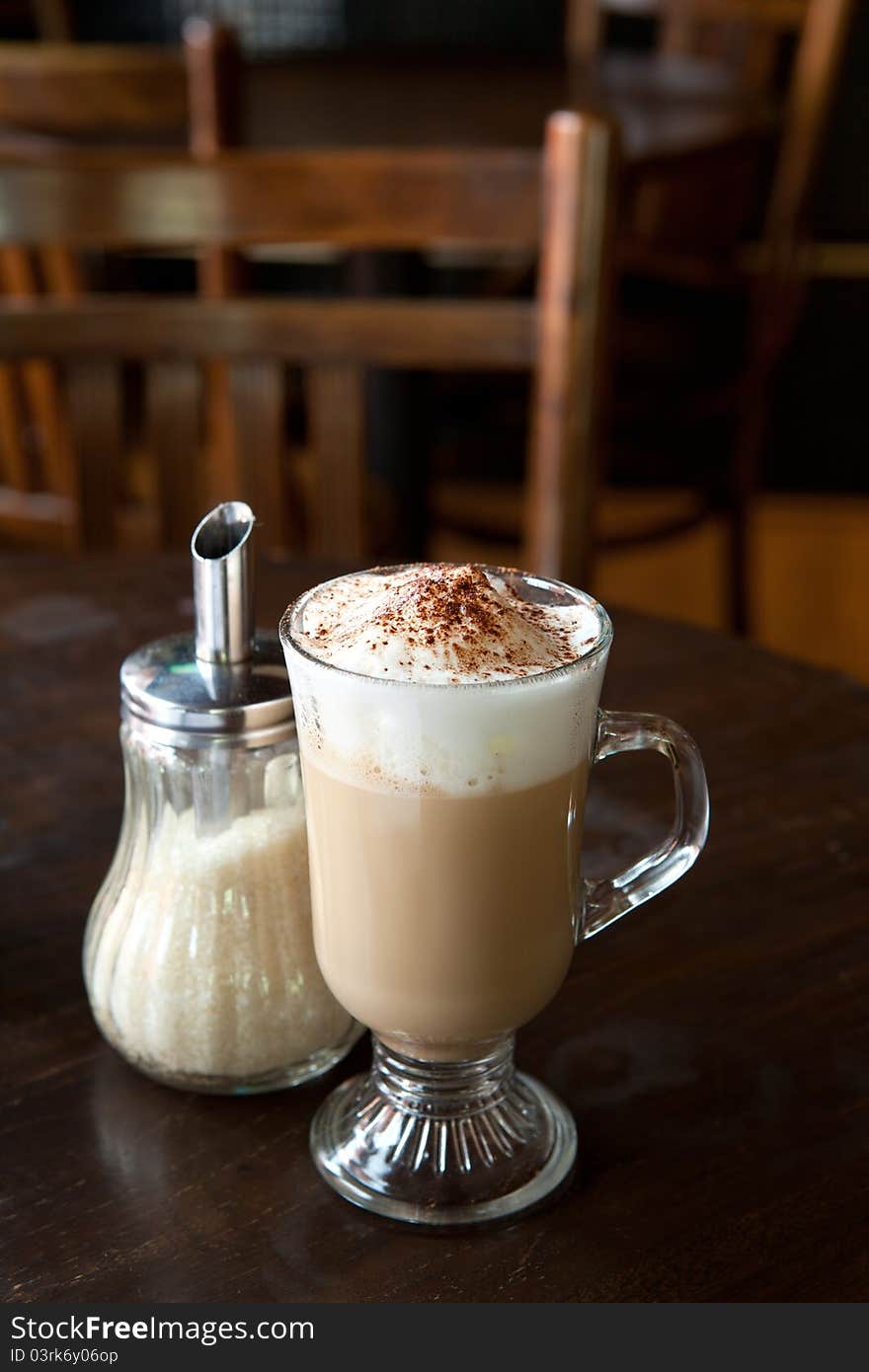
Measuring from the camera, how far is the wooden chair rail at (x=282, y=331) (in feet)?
2.98

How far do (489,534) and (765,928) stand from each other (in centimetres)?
131

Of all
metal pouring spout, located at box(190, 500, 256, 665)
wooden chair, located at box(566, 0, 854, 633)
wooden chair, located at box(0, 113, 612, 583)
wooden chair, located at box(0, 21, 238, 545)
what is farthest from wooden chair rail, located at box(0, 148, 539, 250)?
wooden chair, located at box(566, 0, 854, 633)

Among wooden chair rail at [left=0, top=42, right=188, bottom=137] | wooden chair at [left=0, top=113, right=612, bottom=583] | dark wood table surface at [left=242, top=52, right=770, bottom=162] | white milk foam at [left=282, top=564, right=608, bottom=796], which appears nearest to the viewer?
white milk foam at [left=282, top=564, right=608, bottom=796]

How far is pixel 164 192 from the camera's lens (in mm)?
901

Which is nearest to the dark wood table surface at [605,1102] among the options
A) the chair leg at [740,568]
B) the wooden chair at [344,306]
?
the wooden chair at [344,306]

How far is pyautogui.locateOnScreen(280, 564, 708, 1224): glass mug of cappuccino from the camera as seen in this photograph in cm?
37

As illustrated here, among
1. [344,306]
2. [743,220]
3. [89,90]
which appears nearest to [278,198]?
[344,306]

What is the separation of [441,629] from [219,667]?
3.5 inches

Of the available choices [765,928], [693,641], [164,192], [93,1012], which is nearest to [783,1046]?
[765,928]

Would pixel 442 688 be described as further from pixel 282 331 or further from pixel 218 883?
A: pixel 282 331

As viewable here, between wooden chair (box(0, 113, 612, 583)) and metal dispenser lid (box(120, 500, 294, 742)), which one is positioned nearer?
metal dispenser lid (box(120, 500, 294, 742))

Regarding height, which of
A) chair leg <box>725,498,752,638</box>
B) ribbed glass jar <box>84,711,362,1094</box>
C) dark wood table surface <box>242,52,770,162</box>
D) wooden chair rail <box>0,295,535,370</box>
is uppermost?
dark wood table surface <box>242,52,770,162</box>

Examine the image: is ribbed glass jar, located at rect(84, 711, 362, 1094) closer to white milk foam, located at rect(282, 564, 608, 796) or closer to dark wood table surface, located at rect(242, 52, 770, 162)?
white milk foam, located at rect(282, 564, 608, 796)

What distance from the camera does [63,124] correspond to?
1381 millimetres
